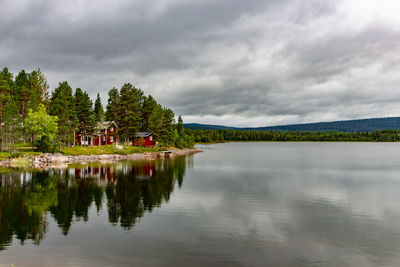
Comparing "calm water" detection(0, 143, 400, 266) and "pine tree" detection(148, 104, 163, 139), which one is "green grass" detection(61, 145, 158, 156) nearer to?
"pine tree" detection(148, 104, 163, 139)

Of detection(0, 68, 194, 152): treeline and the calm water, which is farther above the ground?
detection(0, 68, 194, 152): treeline

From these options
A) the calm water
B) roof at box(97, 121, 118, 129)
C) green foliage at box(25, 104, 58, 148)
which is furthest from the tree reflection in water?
roof at box(97, 121, 118, 129)

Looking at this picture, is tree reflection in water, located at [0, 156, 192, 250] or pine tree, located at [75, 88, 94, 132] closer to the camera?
tree reflection in water, located at [0, 156, 192, 250]

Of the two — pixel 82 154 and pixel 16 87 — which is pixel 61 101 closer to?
pixel 82 154

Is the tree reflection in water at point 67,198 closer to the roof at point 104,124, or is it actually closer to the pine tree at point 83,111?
the pine tree at point 83,111

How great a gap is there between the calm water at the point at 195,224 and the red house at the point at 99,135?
168ft

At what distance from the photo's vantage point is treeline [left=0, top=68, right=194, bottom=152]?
198ft

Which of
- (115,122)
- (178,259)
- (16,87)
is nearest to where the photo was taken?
(178,259)

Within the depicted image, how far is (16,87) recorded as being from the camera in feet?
255

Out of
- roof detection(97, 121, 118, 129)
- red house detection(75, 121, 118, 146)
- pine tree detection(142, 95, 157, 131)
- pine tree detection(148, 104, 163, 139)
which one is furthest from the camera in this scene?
pine tree detection(142, 95, 157, 131)

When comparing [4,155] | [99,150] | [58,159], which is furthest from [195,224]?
[99,150]

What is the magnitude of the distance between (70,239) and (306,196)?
76.6ft

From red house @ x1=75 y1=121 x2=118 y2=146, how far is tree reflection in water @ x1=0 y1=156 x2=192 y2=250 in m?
43.2

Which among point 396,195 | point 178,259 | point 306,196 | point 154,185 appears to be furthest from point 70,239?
point 396,195
